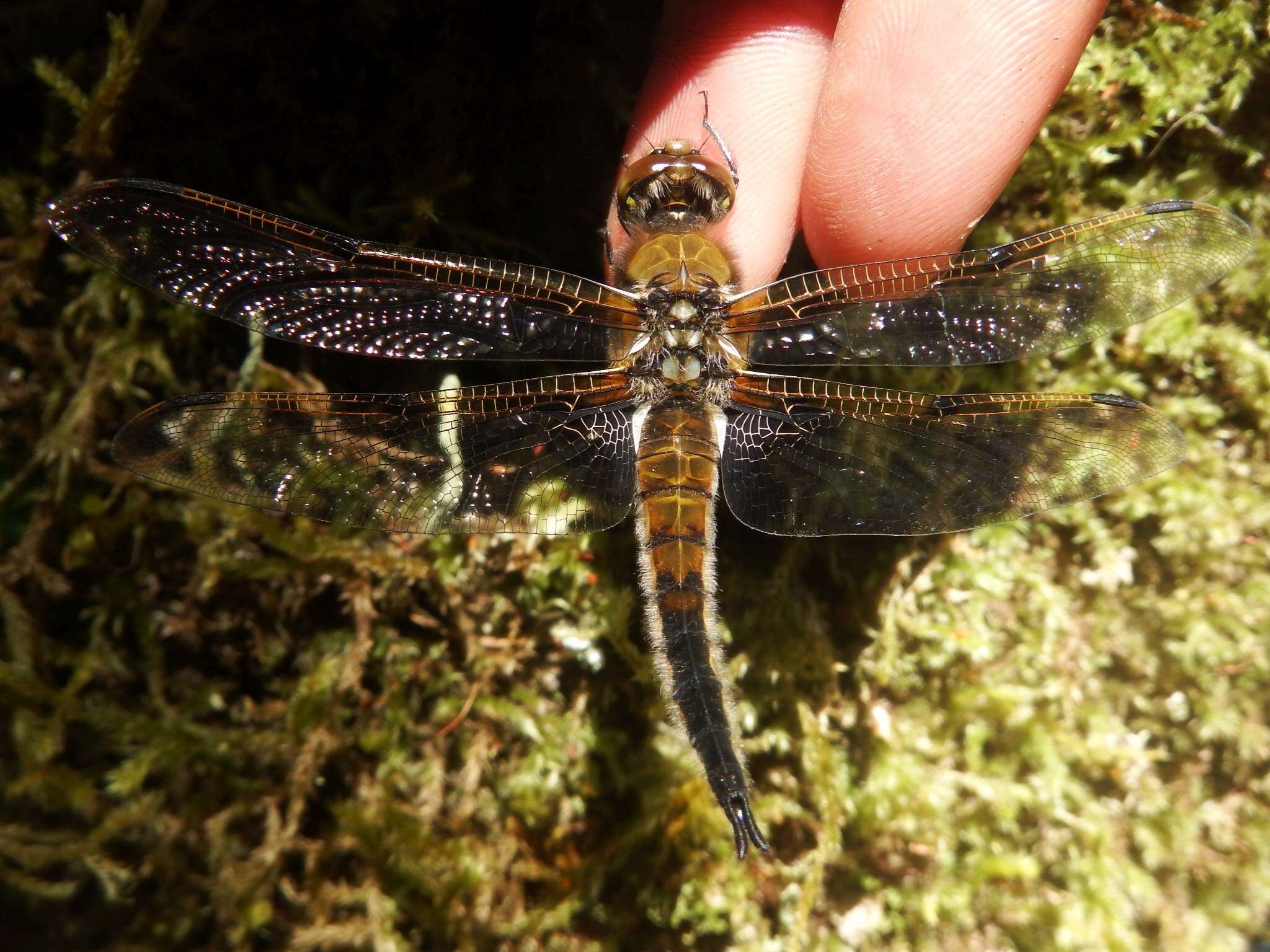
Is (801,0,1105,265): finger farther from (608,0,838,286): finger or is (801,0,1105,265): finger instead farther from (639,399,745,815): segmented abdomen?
(639,399,745,815): segmented abdomen

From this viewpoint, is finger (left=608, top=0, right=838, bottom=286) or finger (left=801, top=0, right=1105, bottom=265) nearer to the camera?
finger (left=801, top=0, right=1105, bottom=265)

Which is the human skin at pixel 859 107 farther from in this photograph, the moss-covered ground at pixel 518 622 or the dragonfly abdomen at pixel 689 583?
the dragonfly abdomen at pixel 689 583

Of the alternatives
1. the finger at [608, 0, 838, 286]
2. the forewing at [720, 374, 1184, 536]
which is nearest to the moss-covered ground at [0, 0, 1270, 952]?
the finger at [608, 0, 838, 286]

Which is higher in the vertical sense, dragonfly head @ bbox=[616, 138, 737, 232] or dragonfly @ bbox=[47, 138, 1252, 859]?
dragonfly head @ bbox=[616, 138, 737, 232]

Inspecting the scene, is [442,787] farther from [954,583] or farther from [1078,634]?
[1078,634]

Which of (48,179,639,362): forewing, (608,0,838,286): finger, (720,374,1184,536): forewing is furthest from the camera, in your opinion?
(608,0,838,286): finger

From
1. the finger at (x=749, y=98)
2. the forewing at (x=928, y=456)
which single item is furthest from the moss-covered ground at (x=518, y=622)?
the forewing at (x=928, y=456)
